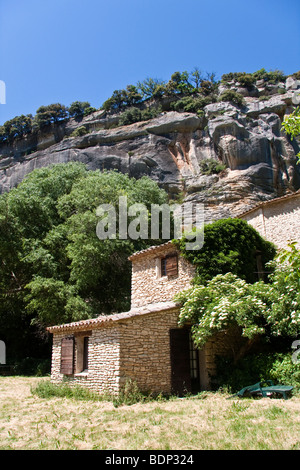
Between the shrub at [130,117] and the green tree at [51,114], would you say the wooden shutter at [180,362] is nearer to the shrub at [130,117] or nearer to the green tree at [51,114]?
the shrub at [130,117]

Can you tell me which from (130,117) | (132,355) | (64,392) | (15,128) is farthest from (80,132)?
(132,355)

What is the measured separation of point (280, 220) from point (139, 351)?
10.8 meters

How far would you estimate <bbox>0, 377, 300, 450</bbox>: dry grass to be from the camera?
579 cm

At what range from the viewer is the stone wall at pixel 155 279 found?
45.8 feet

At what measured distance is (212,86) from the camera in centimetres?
4575

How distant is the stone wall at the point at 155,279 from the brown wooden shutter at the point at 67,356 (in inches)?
149

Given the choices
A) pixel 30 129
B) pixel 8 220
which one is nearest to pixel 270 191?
pixel 8 220

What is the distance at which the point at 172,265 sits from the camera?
47.4 feet

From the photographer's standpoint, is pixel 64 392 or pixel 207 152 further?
pixel 207 152

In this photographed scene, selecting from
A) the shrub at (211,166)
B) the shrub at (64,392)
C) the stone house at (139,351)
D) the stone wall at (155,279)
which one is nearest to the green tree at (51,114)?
the shrub at (211,166)

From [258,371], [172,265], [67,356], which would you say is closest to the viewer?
[258,371]

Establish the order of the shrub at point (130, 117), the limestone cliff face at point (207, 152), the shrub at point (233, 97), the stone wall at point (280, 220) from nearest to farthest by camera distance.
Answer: the stone wall at point (280, 220) → the limestone cliff face at point (207, 152) → the shrub at point (233, 97) → the shrub at point (130, 117)

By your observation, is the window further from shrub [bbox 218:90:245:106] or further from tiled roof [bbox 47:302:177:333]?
shrub [bbox 218:90:245:106]

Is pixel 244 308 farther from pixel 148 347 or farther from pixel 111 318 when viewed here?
pixel 111 318
